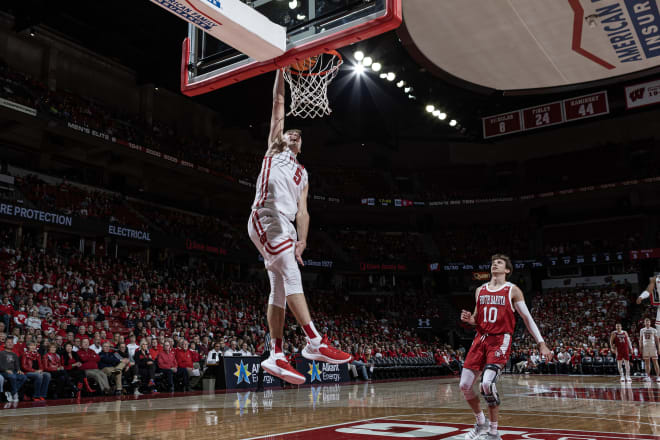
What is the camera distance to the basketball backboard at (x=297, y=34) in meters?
4.68

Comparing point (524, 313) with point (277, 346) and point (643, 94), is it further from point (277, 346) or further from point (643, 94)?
point (643, 94)

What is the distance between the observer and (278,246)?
3791mm

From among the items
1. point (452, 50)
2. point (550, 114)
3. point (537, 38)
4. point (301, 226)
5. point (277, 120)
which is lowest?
point (301, 226)

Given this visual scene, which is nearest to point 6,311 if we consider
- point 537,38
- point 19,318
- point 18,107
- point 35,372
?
point 19,318

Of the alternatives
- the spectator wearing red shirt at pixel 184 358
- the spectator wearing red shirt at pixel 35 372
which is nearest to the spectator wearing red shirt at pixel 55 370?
the spectator wearing red shirt at pixel 35 372

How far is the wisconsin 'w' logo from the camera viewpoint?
986 inches

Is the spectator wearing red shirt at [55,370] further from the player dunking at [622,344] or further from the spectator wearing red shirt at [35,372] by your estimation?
the player dunking at [622,344]

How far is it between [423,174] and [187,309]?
2304cm

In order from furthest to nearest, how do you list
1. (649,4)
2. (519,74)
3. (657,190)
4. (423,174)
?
1. (423,174)
2. (657,190)
3. (519,74)
4. (649,4)

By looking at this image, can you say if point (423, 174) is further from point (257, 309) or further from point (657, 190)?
point (257, 309)

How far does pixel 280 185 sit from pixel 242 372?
12348mm

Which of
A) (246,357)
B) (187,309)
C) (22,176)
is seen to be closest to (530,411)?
(246,357)

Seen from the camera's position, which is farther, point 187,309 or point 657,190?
point 657,190

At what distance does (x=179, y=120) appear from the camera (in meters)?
30.1
